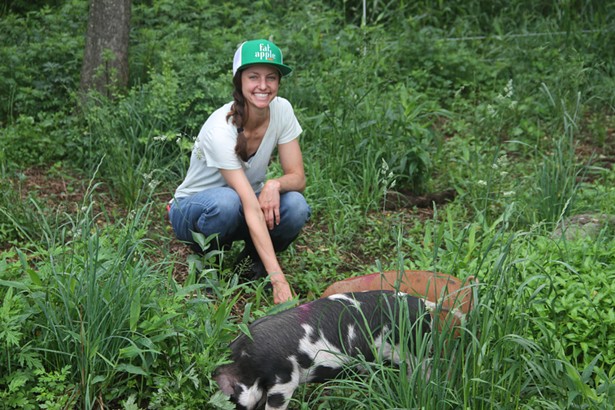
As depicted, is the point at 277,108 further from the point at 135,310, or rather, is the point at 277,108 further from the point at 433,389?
the point at 433,389

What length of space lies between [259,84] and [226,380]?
5.04ft

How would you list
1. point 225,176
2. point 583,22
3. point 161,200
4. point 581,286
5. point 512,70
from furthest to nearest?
point 583,22, point 512,70, point 161,200, point 225,176, point 581,286

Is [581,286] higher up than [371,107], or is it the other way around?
[371,107]

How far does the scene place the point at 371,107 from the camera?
583cm

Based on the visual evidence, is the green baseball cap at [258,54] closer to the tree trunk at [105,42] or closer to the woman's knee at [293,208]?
the woman's knee at [293,208]

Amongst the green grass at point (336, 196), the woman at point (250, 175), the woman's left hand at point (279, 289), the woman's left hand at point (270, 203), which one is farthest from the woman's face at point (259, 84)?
the woman's left hand at point (279, 289)

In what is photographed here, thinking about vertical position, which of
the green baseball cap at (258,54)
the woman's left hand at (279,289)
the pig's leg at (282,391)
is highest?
the green baseball cap at (258,54)

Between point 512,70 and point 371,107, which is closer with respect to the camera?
point 371,107

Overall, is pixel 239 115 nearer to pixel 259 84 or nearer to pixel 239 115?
pixel 239 115

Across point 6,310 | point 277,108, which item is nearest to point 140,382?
point 6,310

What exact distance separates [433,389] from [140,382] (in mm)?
1080

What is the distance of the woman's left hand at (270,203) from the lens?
4.08 metres

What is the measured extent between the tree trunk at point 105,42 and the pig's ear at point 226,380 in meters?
3.51

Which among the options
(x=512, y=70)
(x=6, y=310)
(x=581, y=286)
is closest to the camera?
(x=6, y=310)
